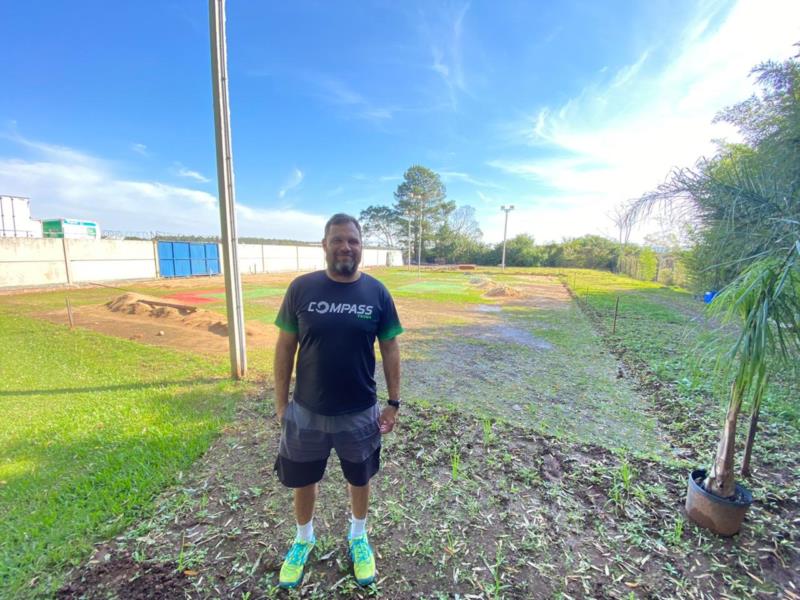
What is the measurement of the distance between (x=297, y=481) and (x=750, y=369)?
2306 millimetres

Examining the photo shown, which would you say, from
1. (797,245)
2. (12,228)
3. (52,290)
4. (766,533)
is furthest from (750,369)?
(12,228)

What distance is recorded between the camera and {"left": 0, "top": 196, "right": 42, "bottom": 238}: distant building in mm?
23109

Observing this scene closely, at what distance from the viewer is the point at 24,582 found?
5.68 ft

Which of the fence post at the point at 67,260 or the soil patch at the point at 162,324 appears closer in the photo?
the soil patch at the point at 162,324

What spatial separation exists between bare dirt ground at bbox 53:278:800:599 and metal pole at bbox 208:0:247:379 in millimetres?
1572

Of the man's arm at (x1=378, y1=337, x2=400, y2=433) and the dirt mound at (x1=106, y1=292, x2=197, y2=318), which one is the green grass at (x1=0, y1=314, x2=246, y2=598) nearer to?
the man's arm at (x1=378, y1=337, x2=400, y2=433)

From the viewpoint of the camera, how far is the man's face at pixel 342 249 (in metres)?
1.69

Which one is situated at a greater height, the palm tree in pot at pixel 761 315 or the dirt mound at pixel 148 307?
the palm tree in pot at pixel 761 315

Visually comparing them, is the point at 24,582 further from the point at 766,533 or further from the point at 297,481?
the point at 766,533

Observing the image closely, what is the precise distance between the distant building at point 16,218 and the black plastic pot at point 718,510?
115ft

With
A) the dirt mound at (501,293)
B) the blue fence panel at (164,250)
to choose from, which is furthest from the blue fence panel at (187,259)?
the dirt mound at (501,293)

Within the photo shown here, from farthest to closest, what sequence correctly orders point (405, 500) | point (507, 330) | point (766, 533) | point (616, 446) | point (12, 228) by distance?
point (12, 228)
point (507, 330)
point (616, 446)
point (405, 500)
point (766, 533)

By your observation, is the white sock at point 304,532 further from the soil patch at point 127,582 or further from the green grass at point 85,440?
the green grass at point 85,440

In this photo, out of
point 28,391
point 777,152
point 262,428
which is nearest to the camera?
point 262,428
